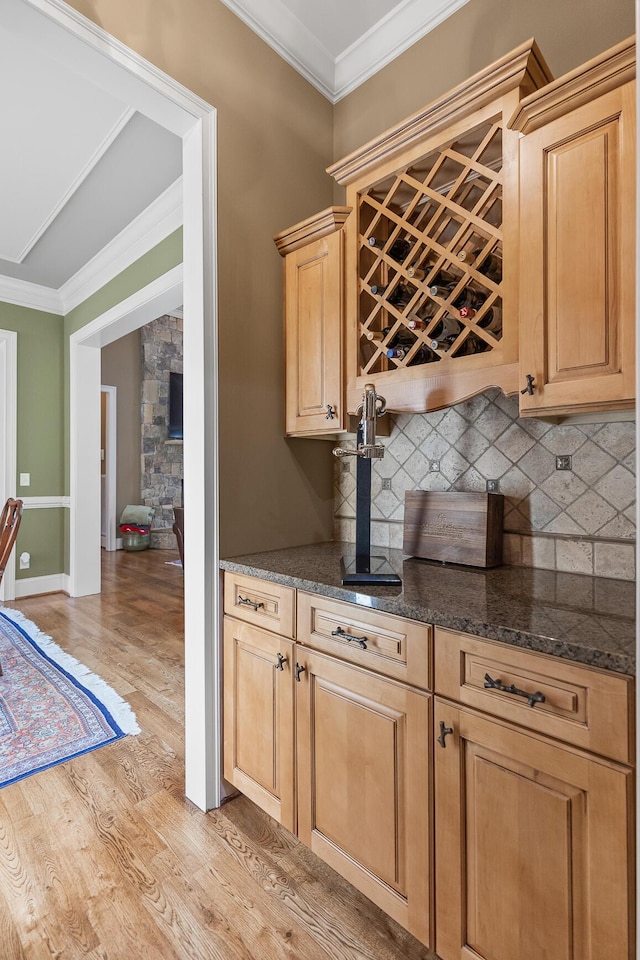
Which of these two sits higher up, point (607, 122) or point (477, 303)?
point (607, 122)

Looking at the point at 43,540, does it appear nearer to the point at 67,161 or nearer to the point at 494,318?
the point at 67,161

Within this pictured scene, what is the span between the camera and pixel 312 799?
143cm

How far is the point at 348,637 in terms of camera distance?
1.30m

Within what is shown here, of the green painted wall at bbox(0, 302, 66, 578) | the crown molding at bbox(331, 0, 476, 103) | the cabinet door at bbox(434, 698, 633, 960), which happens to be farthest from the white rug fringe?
the crown molding at bbox(331, 0, 476, 103)

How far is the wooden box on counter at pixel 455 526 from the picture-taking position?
61.1 inches

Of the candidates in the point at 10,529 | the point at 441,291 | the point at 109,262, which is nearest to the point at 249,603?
the point at 441,291

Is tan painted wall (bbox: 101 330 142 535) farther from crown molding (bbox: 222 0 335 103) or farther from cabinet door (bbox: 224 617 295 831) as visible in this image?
cabinet door (bbox: 224 617 295 831)

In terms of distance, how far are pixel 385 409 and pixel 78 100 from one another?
7.32ft

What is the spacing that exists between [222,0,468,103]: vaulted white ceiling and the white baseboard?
474 cm

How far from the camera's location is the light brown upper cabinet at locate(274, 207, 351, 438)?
179 cm

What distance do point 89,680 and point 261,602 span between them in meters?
1.82

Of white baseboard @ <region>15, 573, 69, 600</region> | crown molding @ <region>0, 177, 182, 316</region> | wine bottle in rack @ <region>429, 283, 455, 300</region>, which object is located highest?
crown molding @ <region>0, 177, 182, 316</region>

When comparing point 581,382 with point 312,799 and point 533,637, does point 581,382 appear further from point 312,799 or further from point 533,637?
point 312,799

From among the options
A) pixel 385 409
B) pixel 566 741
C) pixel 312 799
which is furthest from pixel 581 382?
pixel 312 799
